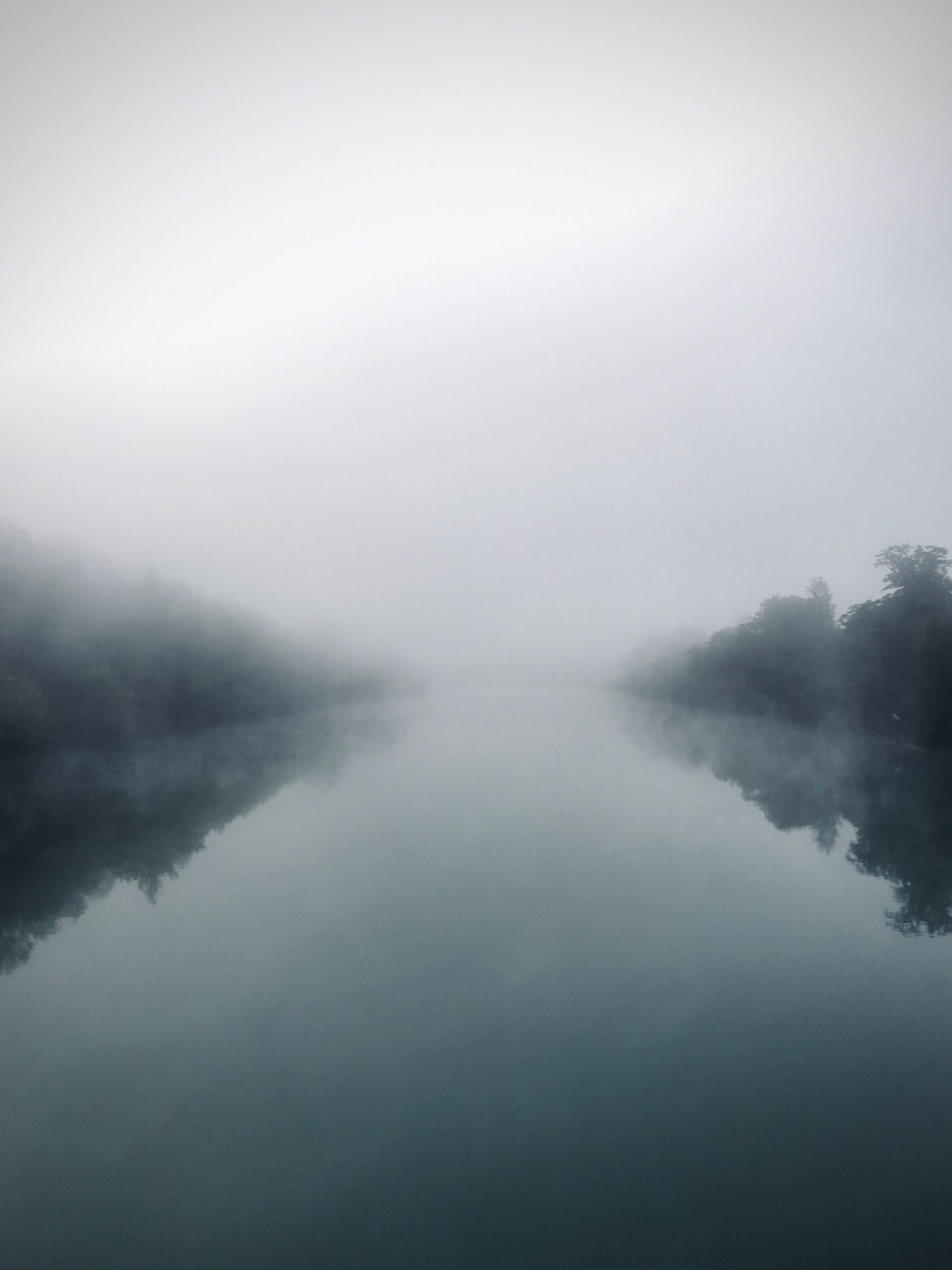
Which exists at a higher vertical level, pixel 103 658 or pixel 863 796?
pixel 863 796

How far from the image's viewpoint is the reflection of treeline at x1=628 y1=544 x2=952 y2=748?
41.0 m

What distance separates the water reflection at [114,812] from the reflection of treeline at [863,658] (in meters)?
39.6

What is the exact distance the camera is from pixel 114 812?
25.7 meters

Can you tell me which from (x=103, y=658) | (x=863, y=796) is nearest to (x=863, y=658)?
(x=863, y=796)

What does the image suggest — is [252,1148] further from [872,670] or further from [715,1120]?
[872,670]

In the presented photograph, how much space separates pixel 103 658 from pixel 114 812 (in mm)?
22305

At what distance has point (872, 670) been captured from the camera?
48.3 metres

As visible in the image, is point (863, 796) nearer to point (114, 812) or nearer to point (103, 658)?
point (114, 812)

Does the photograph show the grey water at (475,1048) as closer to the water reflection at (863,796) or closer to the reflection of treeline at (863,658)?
the water reflection at (863,796)

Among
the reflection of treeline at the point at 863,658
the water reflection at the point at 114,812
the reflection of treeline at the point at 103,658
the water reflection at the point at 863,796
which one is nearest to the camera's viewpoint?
the water reflection at the point at 114,812

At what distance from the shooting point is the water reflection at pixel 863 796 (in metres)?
17.4

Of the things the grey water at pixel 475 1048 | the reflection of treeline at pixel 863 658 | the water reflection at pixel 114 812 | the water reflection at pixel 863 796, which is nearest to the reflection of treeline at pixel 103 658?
the water reflection at pixel 114 812

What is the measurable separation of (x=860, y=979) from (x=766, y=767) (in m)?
28.0

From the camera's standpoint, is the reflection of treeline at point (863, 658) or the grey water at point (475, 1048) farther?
the reflection of treeline at point (863, 658)
